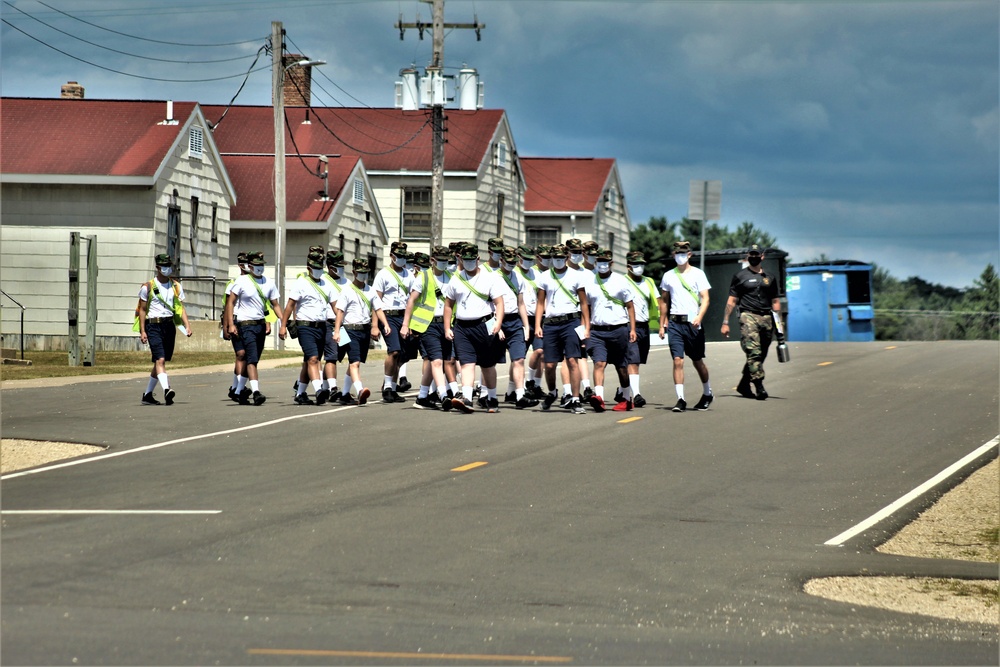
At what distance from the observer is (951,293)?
10450 cm

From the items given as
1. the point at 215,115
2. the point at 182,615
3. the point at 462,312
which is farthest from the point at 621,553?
the point at 215,115

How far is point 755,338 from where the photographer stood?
20.3 meters

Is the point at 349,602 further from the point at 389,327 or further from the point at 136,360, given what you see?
the point at 136,360

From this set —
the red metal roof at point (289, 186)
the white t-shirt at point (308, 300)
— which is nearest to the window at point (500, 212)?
the red metal roof at point (289, 186)

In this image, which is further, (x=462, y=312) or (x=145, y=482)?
A: (x=462, y=312)

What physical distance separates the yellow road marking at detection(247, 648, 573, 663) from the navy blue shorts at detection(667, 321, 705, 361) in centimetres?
1251

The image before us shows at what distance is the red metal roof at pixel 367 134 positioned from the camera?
48531 mm

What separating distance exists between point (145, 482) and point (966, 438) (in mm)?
10019

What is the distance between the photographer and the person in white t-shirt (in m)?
19.2

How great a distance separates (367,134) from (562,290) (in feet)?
107

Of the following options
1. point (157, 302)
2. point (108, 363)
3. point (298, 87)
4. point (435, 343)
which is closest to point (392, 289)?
point (435, 343)

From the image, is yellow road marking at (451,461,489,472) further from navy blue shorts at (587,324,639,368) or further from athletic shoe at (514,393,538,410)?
athletic shoe at (514,393,538,410)

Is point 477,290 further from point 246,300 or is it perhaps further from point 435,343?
point 246,300

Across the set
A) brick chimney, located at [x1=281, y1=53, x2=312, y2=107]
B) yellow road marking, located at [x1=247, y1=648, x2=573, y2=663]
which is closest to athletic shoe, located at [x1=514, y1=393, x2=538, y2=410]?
yellow road marking, located at [x1=247, y1=648, x2=573, y2=663]
